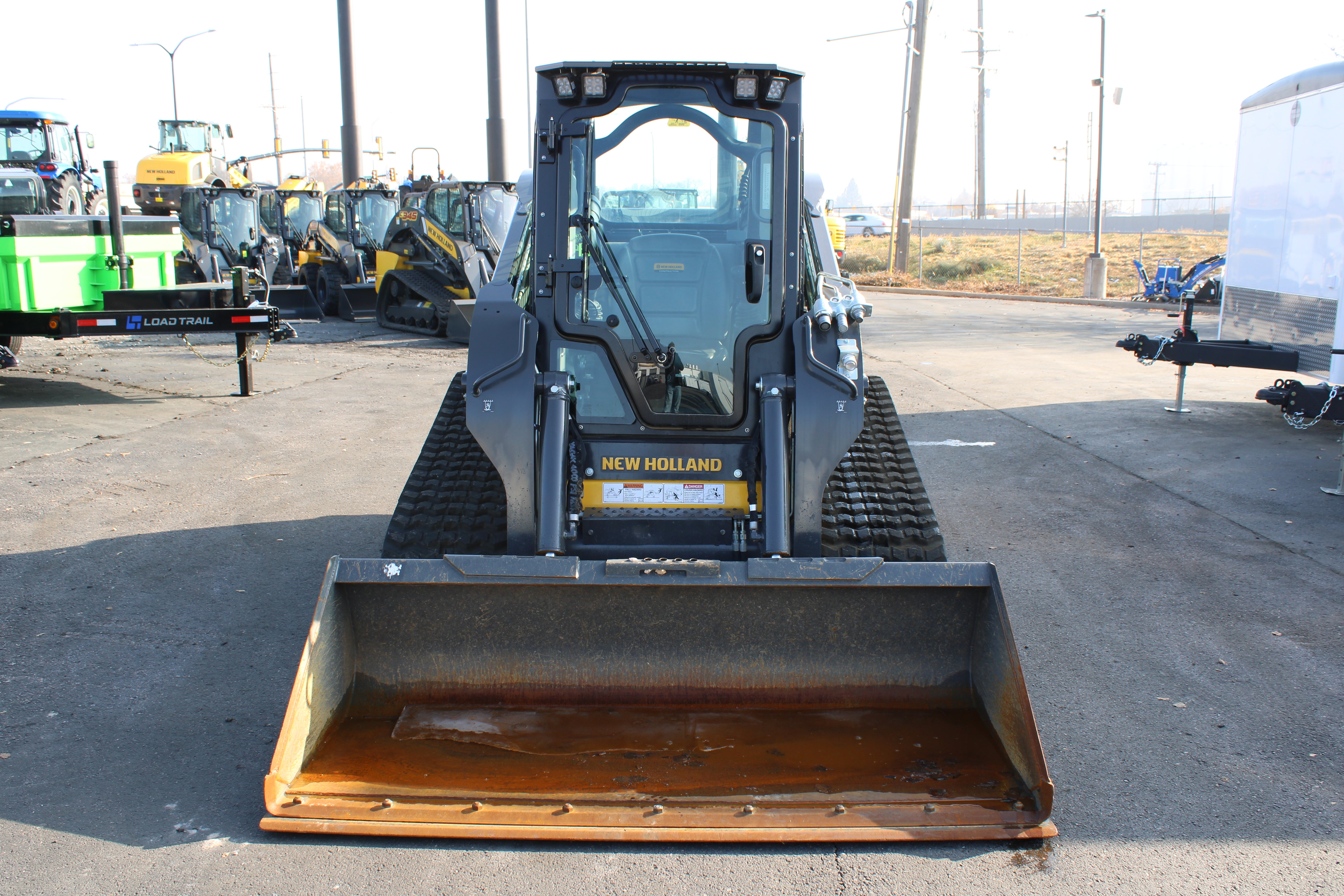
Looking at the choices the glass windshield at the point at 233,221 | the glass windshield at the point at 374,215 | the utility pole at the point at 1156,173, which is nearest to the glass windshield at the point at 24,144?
the glass windshield at the point at 233,221

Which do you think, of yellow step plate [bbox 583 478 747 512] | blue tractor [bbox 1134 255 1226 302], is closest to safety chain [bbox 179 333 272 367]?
yellow step plate [bbox 583 478 747 512]

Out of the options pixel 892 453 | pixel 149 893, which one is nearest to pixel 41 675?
pixel 149 893

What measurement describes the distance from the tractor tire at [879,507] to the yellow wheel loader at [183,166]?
25.9m

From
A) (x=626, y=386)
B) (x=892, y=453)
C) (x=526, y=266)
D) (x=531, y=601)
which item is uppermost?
Result: (x=526, y=266)

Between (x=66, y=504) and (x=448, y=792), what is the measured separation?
492 centimetres

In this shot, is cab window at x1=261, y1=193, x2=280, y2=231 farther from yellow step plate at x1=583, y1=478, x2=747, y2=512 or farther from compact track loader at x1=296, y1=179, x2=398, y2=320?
yellow step plate at x1=583, y1=478, x2=747, y2=512

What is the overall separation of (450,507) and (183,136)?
107ft

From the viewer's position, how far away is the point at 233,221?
21.2 m

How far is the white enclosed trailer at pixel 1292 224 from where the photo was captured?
343 inches

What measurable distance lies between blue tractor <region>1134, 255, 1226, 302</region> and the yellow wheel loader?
2326 centimetres

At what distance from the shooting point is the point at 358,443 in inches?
355

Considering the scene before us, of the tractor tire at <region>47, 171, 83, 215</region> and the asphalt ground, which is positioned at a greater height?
the tractor tire at <region>47, 171, 83, 215</region>

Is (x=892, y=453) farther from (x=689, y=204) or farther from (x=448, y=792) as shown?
(x=448, y=792)

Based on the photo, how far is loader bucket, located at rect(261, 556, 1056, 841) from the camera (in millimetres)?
3262
